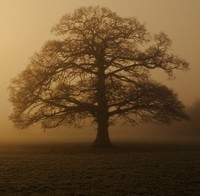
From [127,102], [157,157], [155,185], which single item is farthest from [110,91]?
[155,185]

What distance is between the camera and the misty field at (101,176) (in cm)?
2077

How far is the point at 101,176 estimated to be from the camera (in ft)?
79.0

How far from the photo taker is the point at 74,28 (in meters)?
47.2

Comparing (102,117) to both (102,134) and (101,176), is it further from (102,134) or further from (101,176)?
(101,176)

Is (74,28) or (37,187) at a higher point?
(74,28)

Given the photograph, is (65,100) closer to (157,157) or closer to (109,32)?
(109,32)

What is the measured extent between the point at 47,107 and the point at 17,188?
81.0ft

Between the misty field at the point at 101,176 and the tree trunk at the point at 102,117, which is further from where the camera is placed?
the tree trunk at the point at 102,117

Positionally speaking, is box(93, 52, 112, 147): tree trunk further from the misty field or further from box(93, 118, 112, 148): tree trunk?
the misty field

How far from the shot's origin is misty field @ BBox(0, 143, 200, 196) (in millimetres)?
20766

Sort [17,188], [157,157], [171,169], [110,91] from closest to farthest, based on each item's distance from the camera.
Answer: [17,188] → [171,169] → [157,157] → [110,91]

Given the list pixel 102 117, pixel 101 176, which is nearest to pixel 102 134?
pixel 102 117

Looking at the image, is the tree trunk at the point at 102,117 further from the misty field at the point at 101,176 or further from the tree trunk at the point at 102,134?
the misty field at the point at 101,176

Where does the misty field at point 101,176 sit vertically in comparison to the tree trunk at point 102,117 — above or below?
below
